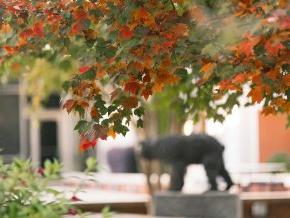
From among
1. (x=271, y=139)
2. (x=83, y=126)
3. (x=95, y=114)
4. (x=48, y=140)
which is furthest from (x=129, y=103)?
(x=48, y=140)

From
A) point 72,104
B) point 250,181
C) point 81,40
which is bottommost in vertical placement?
point 250,181

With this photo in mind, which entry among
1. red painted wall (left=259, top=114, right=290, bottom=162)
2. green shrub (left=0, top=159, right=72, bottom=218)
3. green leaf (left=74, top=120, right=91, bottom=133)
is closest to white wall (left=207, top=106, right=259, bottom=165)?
red painted wall (left=259, top=114, right=290, bottom=162)

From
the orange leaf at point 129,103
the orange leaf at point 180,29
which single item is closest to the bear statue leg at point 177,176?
the orange leaf at point 129,103

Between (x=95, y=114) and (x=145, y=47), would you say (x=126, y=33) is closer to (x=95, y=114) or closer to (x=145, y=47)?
(x=145, y=47)

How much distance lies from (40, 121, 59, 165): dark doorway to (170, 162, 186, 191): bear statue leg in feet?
54.6

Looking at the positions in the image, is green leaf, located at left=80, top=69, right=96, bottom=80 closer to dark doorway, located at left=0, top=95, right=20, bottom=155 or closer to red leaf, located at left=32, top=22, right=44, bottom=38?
red leaf, located at left=32, top=22, right=44, bottom=38

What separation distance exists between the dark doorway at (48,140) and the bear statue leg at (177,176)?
54.6ft

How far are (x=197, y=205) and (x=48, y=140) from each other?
689 inches

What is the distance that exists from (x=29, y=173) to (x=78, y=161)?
20.7m

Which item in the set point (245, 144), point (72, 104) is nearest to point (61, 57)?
point (72, 104)

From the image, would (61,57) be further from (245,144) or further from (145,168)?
(245,144)

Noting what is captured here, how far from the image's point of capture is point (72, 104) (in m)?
6.01

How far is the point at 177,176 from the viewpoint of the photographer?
38.4 feet

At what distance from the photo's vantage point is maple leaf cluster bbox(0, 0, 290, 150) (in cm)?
536
